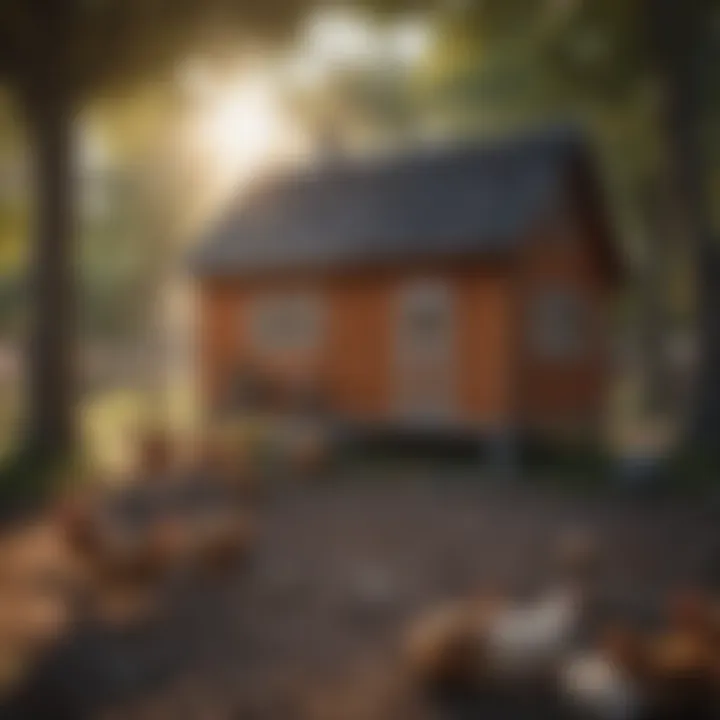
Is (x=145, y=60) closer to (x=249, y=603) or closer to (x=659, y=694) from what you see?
(x=249, y=603)

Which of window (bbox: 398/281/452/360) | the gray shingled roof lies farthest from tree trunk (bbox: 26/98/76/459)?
window (bbox: 398/281/452/360)

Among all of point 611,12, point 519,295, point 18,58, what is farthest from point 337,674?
point 519,295

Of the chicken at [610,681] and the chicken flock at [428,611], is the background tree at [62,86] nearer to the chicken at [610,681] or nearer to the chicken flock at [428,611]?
the chicken flock at [428,611]

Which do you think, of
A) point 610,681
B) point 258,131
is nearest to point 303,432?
point 258,131

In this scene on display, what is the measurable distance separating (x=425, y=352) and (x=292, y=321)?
2.43 ft

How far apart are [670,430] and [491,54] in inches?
50.1

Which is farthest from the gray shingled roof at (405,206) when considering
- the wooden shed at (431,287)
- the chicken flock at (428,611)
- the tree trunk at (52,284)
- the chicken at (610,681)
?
the chicken at (610,681)

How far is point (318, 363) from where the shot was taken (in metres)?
4.35

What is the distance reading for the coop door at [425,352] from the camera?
3.79m

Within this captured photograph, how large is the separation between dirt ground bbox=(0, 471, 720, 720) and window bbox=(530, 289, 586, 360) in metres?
1.18

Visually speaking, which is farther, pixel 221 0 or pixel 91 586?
pixel 221 0

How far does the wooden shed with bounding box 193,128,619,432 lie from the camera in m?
3.55

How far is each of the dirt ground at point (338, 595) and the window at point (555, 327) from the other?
118 cm

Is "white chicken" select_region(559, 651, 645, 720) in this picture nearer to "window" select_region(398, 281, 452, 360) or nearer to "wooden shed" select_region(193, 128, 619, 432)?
"wooden shed" select_region(193, 128, 619, 432)
